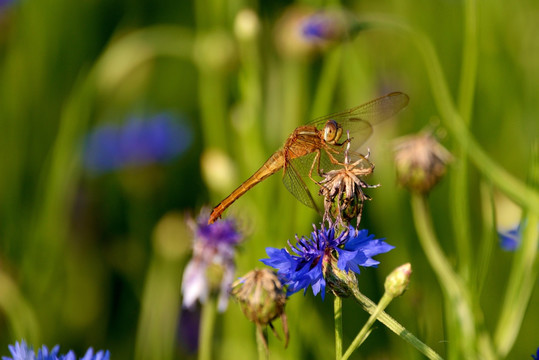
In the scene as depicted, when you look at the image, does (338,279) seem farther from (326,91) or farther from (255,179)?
(326,91)

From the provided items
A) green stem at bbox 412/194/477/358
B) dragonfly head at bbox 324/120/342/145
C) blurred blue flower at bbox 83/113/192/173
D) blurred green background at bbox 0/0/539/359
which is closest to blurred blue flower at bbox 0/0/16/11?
blurred green background at bbox 0/0/539/359

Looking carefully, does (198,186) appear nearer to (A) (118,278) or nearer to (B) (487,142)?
(A) (118,278)

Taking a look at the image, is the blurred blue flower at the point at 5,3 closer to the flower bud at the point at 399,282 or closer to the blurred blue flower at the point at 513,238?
the blurred blue flower at the point at 513,238

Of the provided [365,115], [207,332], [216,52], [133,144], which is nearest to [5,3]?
[133,144]

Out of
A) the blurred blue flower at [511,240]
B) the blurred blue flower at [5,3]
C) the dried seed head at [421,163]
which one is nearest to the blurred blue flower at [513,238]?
the blurred blue flower at [511,240]

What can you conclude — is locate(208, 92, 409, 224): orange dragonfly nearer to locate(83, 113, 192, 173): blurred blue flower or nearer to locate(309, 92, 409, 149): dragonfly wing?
locate(309, 92, 409, 149): dragonfly wing

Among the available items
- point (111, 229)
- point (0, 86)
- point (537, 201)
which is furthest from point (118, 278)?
point (537, 201)
